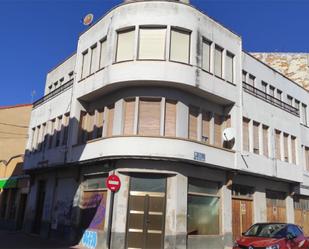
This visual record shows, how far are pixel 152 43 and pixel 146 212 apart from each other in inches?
293

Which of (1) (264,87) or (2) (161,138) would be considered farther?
(1) (264,87)

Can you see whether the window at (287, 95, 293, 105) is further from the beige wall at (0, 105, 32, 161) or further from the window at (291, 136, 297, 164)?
the beige wall at (0, 105, 32, 161)

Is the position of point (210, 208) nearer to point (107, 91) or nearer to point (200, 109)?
point (200, 109)

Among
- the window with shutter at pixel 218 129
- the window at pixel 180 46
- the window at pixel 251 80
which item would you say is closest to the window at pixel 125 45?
the window at pixel 180 46

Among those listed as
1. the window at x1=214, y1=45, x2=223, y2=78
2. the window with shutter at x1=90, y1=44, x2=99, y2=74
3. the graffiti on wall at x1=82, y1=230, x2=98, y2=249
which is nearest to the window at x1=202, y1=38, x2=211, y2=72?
the window at x1=214, y1=45, x2=223, y2=78

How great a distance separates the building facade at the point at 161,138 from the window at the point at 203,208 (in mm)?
48

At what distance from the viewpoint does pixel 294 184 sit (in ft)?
81.6

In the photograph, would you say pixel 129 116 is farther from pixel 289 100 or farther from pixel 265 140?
pixel 289 100

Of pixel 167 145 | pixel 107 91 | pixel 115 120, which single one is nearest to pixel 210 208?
pixel 167 145

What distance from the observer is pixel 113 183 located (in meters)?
15.3

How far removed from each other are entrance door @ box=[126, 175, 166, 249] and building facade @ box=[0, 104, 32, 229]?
46.2 ft

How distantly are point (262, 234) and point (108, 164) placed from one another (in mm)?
7274

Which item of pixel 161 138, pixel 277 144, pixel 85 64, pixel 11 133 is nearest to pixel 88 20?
pixel 85 64

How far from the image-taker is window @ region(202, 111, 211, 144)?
18.8m
